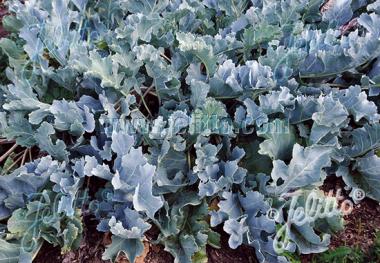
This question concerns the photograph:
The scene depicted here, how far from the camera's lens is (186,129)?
2.37 meters

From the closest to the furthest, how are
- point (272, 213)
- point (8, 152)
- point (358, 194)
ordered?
point (272, 213) → point (358, 194) → point (8, 152)

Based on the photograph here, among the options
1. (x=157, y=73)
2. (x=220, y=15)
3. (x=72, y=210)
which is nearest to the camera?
(x=72, y=210)

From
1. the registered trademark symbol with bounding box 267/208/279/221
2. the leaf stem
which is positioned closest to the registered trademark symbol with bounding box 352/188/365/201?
the registered trademark symbol with bounding box 267/208/279/221

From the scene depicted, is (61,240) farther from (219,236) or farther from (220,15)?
(220,15)

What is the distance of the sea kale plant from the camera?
2.22 metres

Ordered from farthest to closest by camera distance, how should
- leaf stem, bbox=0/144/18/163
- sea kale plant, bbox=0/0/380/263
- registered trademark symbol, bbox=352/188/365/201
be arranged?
leaf stem, bbox=0/144/18/163
registered trademark symbol, bbox=352/188/365/201
sea kale plant, bbox=0/0/380/263

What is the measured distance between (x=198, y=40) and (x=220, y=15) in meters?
0.57

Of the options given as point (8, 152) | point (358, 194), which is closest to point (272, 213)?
point (358, 194)

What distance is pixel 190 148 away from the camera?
2.45 m

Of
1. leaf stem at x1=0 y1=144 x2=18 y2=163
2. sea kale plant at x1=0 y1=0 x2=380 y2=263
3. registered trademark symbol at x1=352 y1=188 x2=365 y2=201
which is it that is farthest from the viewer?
leaf stem at x1=0 y1=144 x2=18 y2=163

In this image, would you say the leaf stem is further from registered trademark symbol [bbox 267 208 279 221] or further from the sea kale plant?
registered trademark symbol [bbox 267 208 279 221]

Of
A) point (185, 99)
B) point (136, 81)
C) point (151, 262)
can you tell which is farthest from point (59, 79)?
point (151, 262)

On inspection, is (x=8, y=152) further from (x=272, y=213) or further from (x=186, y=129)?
(x=272, y=213)

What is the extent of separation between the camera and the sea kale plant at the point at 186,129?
2.22 metres
